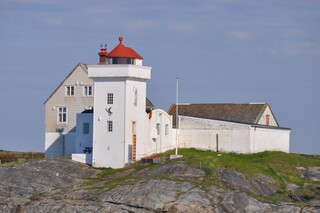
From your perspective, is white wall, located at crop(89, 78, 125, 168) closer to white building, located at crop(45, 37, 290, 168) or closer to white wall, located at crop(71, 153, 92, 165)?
white building, located at crop(45, 37, 290, 168)

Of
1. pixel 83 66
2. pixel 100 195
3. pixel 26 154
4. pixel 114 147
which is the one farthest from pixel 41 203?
pixel 26 154

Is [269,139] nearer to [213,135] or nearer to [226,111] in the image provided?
[226,111]

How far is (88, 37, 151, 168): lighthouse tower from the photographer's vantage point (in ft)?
201

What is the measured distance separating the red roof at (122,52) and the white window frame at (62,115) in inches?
415

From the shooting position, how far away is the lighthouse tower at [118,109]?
6122cm

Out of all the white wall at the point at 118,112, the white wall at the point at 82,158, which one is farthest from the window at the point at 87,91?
the white wall at the point at 82,158

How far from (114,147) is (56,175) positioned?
16.4 ft

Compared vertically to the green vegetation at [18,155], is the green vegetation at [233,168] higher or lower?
lower

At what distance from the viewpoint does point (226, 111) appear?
229 ft

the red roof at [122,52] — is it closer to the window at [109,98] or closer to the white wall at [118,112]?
the white wall at [118,112]

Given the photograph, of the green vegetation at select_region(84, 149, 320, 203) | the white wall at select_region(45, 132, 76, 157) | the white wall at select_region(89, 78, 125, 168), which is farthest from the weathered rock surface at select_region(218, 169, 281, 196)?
the white wall at select_region(45, 132, 76, 157)

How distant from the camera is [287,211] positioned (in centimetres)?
5112

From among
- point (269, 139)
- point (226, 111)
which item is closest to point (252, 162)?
point (269, 139)

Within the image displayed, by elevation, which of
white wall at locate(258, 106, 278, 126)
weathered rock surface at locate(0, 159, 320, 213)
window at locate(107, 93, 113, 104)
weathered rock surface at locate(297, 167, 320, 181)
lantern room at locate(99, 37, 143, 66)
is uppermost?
lantern room at locate(99, 37, 143, 66)
